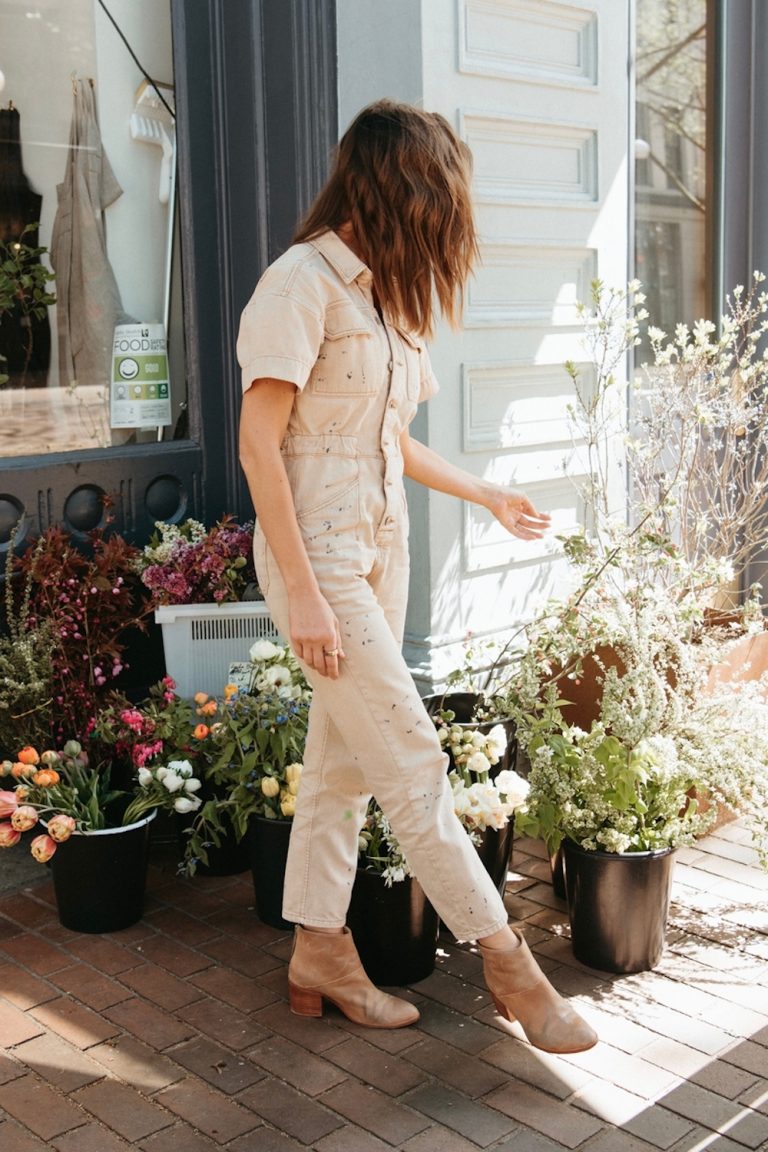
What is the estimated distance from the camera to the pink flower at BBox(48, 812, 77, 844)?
10.5 ft

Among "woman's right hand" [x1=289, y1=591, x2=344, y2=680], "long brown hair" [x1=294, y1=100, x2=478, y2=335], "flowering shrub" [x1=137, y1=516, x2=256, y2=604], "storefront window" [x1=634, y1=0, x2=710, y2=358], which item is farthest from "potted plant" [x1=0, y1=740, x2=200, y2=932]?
"storefront window" [x1=634, y1=0, x2=710, y2=358]

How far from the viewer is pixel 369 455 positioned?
8.95 ft

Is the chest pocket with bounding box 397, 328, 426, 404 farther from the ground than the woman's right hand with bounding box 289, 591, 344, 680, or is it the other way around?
the chest pocket with bounding box 397, 328, 426, 404

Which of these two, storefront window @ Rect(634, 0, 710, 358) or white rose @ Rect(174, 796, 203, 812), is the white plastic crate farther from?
storefront window @ Rect(634, 0, 710, 358)

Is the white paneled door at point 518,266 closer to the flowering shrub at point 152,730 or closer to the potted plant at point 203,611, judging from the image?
the potted plant at point 203,611

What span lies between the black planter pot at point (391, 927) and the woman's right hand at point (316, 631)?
0.72m

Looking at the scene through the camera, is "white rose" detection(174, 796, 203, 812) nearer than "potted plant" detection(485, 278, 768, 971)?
No

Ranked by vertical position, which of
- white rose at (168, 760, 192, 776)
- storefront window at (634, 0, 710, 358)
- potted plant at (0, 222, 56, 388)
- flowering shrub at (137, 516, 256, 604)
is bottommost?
white rose at (168, 760, 192, 776)

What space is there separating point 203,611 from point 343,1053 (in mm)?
1414

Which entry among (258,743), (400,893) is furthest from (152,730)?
(400,893)

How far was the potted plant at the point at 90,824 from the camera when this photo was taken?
3318 mm

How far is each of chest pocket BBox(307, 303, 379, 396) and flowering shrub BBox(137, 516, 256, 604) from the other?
1.28 meters

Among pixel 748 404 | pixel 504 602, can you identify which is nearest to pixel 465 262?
pixel 504 602

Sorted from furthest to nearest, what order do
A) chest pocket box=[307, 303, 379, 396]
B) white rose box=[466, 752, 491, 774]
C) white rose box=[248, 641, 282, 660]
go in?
white rose box=[248, 641, 282, 660] → white rose box=[466, 752, 491, 774] → chest pocket box=[307, 303, 379, 396]
